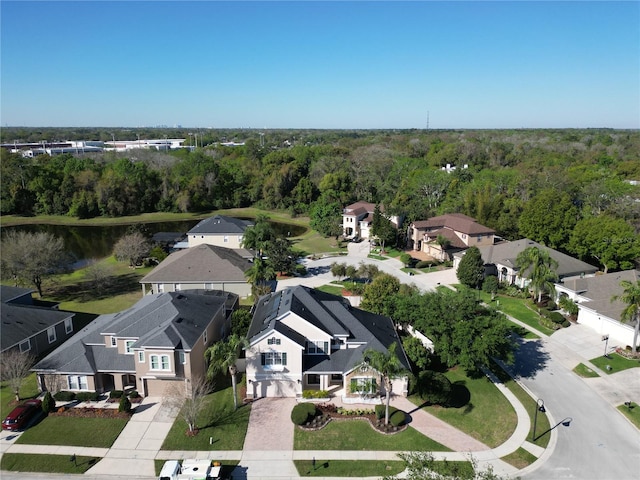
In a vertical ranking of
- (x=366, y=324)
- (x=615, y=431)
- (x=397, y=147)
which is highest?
(x=397, y=147)

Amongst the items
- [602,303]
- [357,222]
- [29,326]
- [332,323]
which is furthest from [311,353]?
[357,222]

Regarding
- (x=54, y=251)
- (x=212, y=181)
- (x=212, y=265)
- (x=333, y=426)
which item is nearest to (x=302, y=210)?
(x=212, y=181)

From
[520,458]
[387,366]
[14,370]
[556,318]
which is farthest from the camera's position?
[556,318]

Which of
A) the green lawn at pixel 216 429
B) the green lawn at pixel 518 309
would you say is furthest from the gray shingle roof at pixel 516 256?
the green lawn at pixel 216 429

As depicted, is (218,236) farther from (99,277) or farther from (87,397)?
(87,397)

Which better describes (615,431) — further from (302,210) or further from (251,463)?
(302,210)

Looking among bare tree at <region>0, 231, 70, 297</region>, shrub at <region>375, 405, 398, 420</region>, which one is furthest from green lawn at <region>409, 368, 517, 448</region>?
bare tree at <region>0, 231, 70, 297</region>

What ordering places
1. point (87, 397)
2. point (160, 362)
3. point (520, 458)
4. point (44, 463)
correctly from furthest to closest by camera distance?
point (87, 397), point (160, 362), point (520, 458), point (44, 463)
